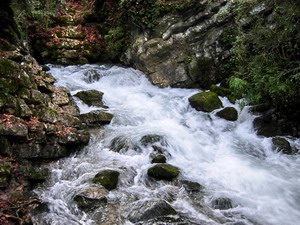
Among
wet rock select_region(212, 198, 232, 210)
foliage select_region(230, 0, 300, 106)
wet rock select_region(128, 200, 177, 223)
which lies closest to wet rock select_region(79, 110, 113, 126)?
wet rock select_region(128, 200, 177, 223)

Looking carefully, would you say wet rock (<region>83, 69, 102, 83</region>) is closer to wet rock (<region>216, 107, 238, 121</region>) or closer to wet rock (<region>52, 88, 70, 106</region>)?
wet rock (<region>52, 88, 70, 106</region>)

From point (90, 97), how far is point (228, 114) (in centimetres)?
580

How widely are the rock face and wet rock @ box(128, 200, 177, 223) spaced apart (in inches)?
332

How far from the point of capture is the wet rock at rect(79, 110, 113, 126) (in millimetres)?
8664

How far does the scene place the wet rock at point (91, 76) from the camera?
509 inches

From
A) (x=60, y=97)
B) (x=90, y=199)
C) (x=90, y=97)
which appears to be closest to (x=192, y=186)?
(x=90, y=199)

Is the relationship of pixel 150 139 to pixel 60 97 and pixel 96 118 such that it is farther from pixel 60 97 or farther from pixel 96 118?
pixel 60 97

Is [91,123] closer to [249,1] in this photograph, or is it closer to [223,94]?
[223,94]

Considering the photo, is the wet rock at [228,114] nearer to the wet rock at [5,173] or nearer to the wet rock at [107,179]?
the wet rock at [107,179]

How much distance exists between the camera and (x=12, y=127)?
19.0ft

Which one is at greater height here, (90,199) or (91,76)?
(91,76)

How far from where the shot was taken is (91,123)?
28.6 ft

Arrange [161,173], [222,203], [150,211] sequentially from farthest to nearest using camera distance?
[161,173], [222,203], [150,211]

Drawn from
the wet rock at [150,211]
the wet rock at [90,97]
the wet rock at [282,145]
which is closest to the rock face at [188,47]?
the wet rock at [90,97]
